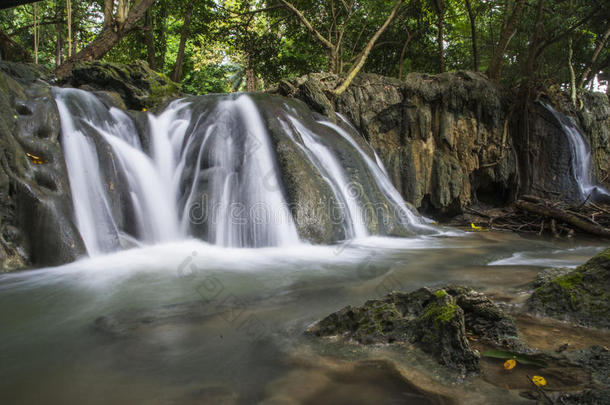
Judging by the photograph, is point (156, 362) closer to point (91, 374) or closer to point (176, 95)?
point (91, 374)

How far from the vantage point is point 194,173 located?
20.0 feet

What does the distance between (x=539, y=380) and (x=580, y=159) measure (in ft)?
36.5

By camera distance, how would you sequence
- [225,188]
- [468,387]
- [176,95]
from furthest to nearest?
[176,95] → [225,188] → [468,387]

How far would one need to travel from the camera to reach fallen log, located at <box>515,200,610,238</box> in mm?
6657

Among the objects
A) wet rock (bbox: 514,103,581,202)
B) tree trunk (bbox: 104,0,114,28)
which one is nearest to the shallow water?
wet rock (bbox: 514,103,581,202)

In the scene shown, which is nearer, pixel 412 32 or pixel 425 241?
pixel 425 241

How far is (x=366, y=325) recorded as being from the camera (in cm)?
206

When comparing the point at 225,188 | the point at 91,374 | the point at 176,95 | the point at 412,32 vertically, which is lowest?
the point at 91,374

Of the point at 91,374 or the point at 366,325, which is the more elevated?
the point at 366,325

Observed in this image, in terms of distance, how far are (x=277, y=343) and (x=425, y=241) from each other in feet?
14.4

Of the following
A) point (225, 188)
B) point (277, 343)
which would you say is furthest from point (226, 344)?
point (225, 188)

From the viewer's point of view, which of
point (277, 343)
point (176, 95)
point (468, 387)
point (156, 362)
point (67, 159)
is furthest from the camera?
point (176, 95)

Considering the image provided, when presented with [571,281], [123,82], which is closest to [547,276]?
[571,281]

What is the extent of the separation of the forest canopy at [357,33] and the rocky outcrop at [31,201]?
17.8ft
